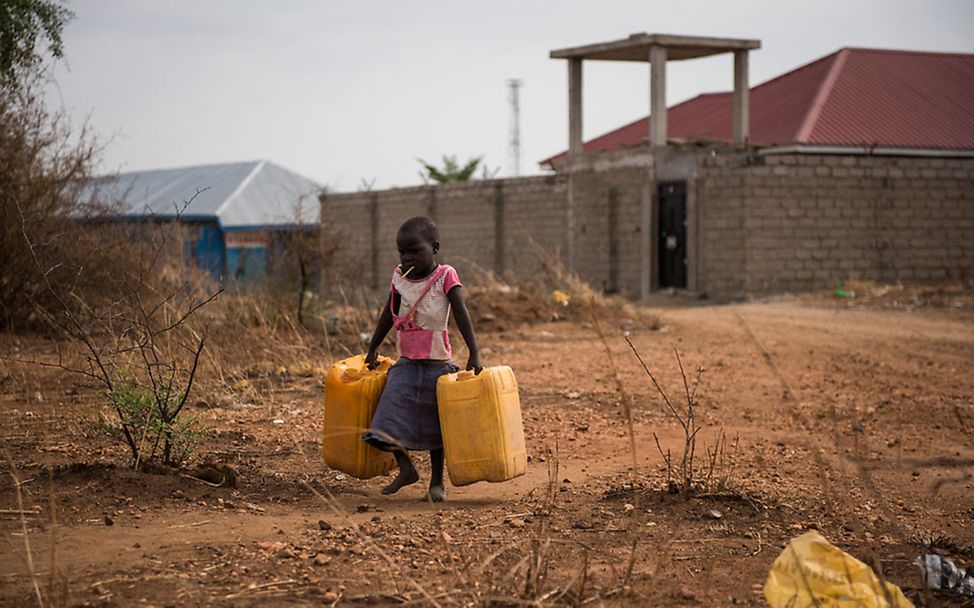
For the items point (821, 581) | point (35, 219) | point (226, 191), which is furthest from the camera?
point (226, 191)

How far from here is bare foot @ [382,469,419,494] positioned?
5031 mm

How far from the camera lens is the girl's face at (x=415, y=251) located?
16.4 ft

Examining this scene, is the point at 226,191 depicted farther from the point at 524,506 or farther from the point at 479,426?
the point at 524,506

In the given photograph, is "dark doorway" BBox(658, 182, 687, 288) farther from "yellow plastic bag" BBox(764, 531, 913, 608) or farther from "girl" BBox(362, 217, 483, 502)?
"yellow plastic bag" BBox(764, 531, 913, 608)

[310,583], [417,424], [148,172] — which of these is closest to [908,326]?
[417,424]

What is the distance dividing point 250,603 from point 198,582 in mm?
289

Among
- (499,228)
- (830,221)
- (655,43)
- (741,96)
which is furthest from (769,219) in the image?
(499,228)

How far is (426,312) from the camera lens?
5.06 meters

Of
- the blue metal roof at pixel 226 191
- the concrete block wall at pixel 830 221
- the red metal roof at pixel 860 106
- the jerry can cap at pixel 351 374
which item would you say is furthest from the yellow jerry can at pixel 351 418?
the blue metal roof at pixel 226 191

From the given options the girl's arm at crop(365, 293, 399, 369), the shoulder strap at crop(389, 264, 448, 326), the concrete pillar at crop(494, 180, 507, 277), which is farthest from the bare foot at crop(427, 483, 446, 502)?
the concrete pillar at crop(494, 180, 507, 277)

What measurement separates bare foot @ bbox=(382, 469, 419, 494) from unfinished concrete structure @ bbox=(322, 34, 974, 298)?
12990 millimetres

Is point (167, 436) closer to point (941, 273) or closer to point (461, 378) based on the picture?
point (461, 378)

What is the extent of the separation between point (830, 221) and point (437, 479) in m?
16.2

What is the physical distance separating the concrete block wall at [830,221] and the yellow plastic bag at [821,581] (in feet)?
53.7
